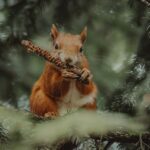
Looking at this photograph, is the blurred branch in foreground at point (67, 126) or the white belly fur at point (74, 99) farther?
the white belly fur at point (74, 99)

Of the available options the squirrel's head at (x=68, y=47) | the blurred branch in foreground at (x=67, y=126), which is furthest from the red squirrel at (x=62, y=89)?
the blurred branch in foreground at (x=67, y=126)

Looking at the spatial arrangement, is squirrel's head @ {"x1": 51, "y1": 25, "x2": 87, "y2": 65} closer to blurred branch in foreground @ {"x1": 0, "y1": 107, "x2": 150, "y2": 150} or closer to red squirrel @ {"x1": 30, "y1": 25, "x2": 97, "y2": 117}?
red squirrel @ {"x1": 30, "y1": 25, "x2": 97, "y2": 117}

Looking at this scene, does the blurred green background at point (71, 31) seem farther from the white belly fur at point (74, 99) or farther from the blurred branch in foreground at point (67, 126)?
the blurred branch in foreground at point (67, 126)

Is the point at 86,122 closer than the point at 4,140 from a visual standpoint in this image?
Yes

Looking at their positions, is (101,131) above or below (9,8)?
below

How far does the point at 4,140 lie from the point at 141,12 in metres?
1.50

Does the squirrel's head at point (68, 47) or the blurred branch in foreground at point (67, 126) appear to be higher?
the squirrel's head at point (68, 47)

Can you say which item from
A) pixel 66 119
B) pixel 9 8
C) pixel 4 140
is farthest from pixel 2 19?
pixel 66 119

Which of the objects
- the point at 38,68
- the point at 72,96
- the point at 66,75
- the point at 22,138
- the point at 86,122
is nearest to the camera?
the point at 86,122

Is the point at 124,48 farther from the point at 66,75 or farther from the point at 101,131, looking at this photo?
the point at 101,131

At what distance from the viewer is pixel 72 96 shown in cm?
225

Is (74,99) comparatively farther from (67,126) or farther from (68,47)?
(67,126)

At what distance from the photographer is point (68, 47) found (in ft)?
7.22

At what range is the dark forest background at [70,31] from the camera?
2.46m
